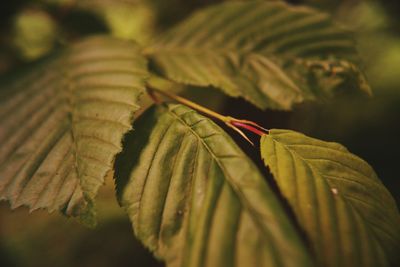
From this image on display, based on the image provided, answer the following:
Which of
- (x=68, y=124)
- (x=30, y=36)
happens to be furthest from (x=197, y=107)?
(x=30, y=36)

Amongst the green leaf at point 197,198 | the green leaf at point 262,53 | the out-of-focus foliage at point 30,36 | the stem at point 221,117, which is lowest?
the green leaf at point 197,198

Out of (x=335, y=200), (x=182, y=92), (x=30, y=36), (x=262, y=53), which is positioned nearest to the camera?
(x=335, y=200)

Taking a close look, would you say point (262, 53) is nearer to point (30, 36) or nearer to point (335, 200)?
point (335, 200)

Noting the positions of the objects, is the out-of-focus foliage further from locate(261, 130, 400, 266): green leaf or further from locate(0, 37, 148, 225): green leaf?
locate(261, 130, 400, 266): green leaf

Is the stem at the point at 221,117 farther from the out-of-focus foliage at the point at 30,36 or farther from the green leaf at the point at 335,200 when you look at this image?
the out-of-focus foliage at the point at 30,36

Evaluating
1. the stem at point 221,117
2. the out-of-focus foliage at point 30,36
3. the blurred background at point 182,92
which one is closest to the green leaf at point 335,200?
the stem at point 221,117

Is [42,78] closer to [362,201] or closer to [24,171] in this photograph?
[24,171]

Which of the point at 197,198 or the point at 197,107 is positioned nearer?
the point at 197,198
